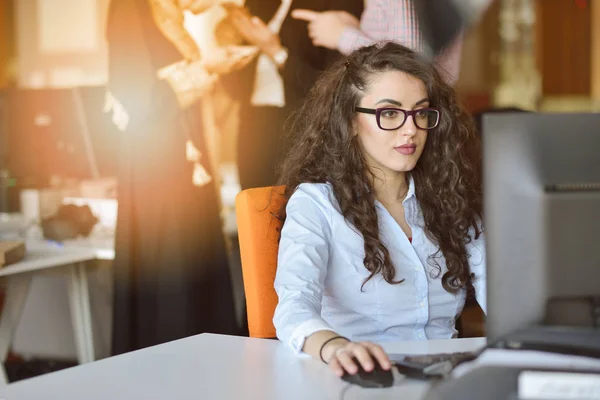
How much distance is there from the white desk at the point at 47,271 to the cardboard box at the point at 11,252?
19 mm

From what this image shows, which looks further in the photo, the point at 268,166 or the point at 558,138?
the point at 268,166

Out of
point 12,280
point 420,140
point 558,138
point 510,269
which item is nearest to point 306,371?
point 510,269

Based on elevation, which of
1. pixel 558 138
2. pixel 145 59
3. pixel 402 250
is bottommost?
pixel 402 250

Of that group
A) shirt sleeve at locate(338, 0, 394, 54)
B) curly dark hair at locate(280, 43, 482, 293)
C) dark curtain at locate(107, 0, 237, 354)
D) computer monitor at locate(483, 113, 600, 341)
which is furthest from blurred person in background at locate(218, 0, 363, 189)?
computer monitor at locate(483, 113, 600, 341)

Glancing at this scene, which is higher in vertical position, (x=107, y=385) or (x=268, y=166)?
(x=268, y=166)

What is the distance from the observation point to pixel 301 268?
156 cm

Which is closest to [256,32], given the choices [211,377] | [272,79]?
[272,79]

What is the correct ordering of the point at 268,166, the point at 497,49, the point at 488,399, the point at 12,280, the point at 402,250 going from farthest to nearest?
the point at 497,49
the point at 268,166
the point at 12,280
the point at 402,250
the point at 488,399

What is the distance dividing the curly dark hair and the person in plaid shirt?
45.5 inches

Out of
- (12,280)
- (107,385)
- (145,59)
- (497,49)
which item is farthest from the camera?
(497,49)

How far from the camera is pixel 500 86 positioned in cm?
627

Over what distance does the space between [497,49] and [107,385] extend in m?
5.62

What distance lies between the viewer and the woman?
1698 mm

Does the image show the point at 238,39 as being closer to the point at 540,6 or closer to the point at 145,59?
the point at 145,59
